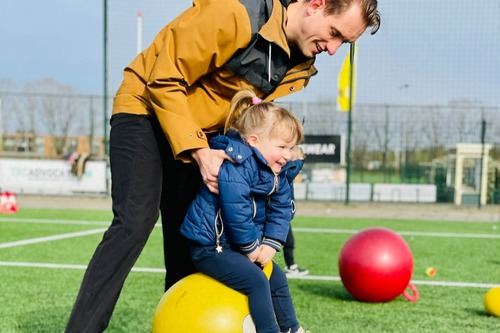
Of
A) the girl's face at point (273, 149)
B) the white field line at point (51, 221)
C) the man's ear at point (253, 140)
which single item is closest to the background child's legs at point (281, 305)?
the girl's face at point (273, 149)

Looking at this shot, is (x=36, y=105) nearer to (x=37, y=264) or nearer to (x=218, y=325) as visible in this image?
(x=37, y=264)

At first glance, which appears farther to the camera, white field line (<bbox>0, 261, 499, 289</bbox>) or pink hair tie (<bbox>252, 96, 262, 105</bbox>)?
white field line (<bbox>0, 261, 499, 289</bbox>)

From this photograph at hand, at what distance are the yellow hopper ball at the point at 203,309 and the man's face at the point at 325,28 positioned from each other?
1224 millimetres

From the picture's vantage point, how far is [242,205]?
8.93 feet

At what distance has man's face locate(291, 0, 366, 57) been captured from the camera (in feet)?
9.21

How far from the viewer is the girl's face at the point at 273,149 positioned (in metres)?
2.81

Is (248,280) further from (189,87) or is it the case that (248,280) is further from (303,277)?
(303,277)

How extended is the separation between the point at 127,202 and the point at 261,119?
75 cm

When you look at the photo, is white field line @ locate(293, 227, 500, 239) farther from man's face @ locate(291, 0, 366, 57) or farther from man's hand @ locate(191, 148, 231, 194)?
man's hand @ locate(191, 148, 231, 194)

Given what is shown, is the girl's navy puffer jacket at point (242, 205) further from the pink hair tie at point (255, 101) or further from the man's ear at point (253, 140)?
the pink hair tie at point (255, 101)

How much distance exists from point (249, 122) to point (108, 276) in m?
0.97

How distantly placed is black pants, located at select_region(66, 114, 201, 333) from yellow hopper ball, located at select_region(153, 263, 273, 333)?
0.27 meters

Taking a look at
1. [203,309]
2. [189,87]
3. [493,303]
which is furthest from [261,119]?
[493,303]

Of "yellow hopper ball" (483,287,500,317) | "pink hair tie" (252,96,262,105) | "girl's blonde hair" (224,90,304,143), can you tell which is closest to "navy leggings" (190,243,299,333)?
"girl's blonde hair" (224,90,304,143)
